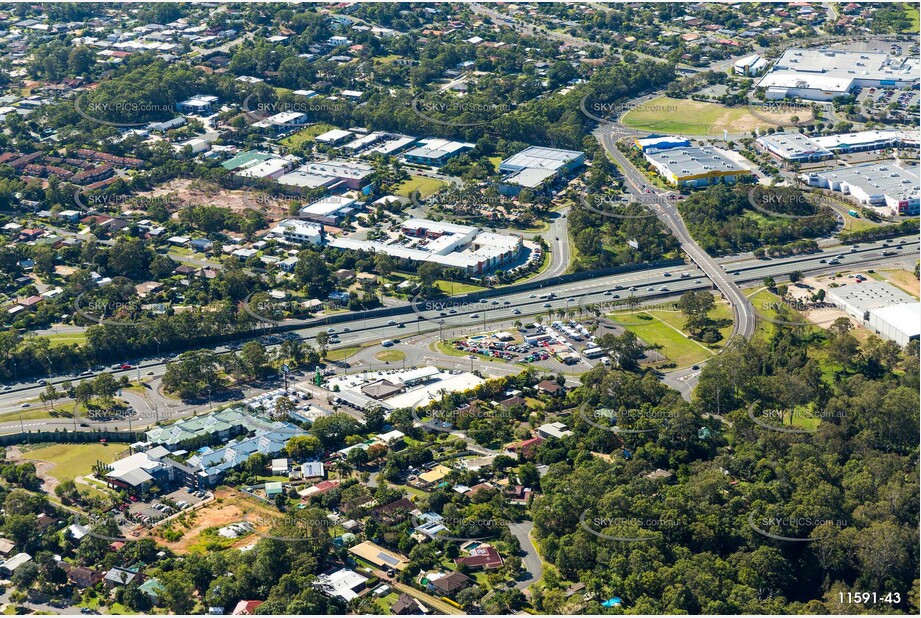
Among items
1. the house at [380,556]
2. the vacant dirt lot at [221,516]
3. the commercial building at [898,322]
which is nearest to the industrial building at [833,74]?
the commercial building at [898,322]

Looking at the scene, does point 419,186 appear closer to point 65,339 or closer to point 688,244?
point 688,244

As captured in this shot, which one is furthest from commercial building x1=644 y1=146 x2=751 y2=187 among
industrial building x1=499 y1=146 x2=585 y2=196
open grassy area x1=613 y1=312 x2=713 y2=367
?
open grassy area x1=613 y1=312 x2=713 y2=367

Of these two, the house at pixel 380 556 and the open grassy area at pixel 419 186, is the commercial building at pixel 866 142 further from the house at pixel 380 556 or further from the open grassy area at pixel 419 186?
the house at pixel 380 556

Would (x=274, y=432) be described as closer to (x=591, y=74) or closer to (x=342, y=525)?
(x=342, y=525)

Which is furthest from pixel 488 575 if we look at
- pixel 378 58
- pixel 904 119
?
pixel 378 58

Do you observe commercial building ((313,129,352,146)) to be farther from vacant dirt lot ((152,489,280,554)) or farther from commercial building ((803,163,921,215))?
vacant dirt lot ((152,489,280,554))

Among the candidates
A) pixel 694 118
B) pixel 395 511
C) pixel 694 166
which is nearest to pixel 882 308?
pixel 694 166
